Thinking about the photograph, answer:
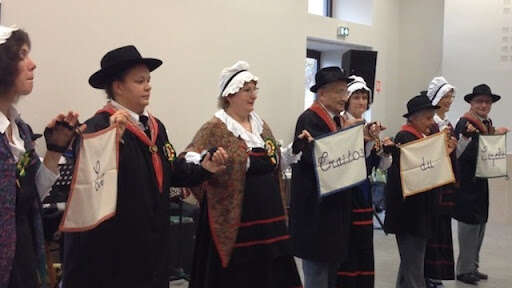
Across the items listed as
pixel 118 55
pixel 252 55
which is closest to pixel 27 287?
pixel 118 55

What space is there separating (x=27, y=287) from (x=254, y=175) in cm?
131

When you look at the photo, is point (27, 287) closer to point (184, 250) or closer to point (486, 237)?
point (184, 250)

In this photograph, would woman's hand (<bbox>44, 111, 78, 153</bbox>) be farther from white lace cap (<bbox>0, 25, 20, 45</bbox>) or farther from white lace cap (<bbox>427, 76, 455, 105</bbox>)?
white lace cap (<bbox>427, 76, 455, 105</bbox>)

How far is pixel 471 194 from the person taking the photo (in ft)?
15.1

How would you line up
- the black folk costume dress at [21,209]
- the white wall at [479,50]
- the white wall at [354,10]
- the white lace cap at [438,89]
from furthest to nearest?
the white wall at [354,10]
the white wall at [479,50]
the white lace cap at [438,89]
the black folk costume dress at [21,209]

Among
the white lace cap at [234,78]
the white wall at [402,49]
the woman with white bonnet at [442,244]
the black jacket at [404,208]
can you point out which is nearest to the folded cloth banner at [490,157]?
the woman with white bonnet at [442,244]

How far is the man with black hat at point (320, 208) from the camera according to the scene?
3.13 metres

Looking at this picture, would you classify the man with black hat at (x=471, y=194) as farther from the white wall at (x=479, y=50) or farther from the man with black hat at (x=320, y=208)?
the white wall at (x=479, y=50)

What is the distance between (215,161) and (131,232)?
1.72ft

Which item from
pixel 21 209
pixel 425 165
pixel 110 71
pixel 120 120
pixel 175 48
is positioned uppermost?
pixel 175 48

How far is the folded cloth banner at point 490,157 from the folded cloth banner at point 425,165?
981 mm

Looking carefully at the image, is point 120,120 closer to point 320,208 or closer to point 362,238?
point 320,208

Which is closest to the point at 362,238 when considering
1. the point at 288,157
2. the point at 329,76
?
the point at 288,157

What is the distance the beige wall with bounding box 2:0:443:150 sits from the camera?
4.56 metres
